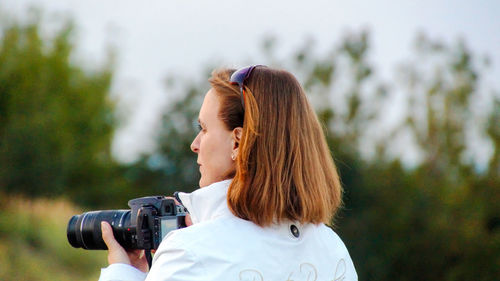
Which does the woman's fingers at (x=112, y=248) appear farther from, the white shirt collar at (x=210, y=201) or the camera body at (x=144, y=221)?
the white shirt collar at (x=210, y=201)

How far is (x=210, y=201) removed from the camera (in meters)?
1.69

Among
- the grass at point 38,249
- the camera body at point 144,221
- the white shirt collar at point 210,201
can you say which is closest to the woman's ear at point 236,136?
the white shirt collar at point 210,201

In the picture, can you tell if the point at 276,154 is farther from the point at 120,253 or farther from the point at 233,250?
the point at 120,253

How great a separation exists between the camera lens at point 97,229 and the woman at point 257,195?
24 cm

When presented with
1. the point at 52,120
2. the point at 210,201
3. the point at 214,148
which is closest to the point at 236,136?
the point at 214,148

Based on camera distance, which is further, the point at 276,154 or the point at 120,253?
the point at 120,253

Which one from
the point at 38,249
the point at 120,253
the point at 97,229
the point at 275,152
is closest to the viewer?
the point at 275,152

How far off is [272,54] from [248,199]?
16145 mm

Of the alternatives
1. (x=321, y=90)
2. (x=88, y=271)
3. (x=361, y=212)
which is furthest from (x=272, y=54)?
(x=88, y=271)

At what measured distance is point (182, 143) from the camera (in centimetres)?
1575

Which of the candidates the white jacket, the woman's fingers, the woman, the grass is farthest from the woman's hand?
the grass

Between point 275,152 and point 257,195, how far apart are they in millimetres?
136

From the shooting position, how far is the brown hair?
1.65 meters

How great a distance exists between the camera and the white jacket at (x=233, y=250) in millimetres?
1562
